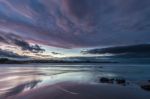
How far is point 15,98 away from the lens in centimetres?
1065

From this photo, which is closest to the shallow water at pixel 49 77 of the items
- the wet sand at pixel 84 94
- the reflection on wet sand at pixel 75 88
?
the reflection on wet sand at pixel 75 88

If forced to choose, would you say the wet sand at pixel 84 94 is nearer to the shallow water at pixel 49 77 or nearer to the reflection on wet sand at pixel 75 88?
the reflection on wet sand at pixel 75 88

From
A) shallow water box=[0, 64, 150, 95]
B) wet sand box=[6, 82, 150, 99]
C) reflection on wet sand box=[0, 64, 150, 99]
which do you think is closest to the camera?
wet sand box=[6, 82, 150, 99]

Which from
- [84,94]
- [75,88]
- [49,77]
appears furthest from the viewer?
[49,77]

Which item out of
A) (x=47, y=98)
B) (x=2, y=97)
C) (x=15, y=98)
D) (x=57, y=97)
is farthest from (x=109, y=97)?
(x=2, y=97)

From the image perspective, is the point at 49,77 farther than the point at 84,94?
Yes

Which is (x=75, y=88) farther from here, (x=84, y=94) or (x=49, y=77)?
(x=49, y=77)

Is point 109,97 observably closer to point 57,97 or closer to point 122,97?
point 122,97

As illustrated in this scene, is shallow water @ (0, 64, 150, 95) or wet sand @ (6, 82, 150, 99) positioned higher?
shallow water @ (0, 64, 150, 95)

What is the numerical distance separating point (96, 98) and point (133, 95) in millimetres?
3252

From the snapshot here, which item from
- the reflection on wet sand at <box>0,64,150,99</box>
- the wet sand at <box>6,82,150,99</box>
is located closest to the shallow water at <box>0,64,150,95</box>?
the reflection on wet sand at <box>0,64,150,99</box>

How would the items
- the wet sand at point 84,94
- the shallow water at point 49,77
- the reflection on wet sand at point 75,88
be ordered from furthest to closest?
1. the shallow water at point 49,77
2. the reflection on wet sand at point 75,88
3. the wet sand at point 84,94

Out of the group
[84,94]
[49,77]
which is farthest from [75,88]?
[49,77]

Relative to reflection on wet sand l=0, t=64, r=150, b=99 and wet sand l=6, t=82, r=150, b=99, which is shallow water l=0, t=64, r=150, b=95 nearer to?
reflection on wet sand l=0, t=64, r=150, b=99
